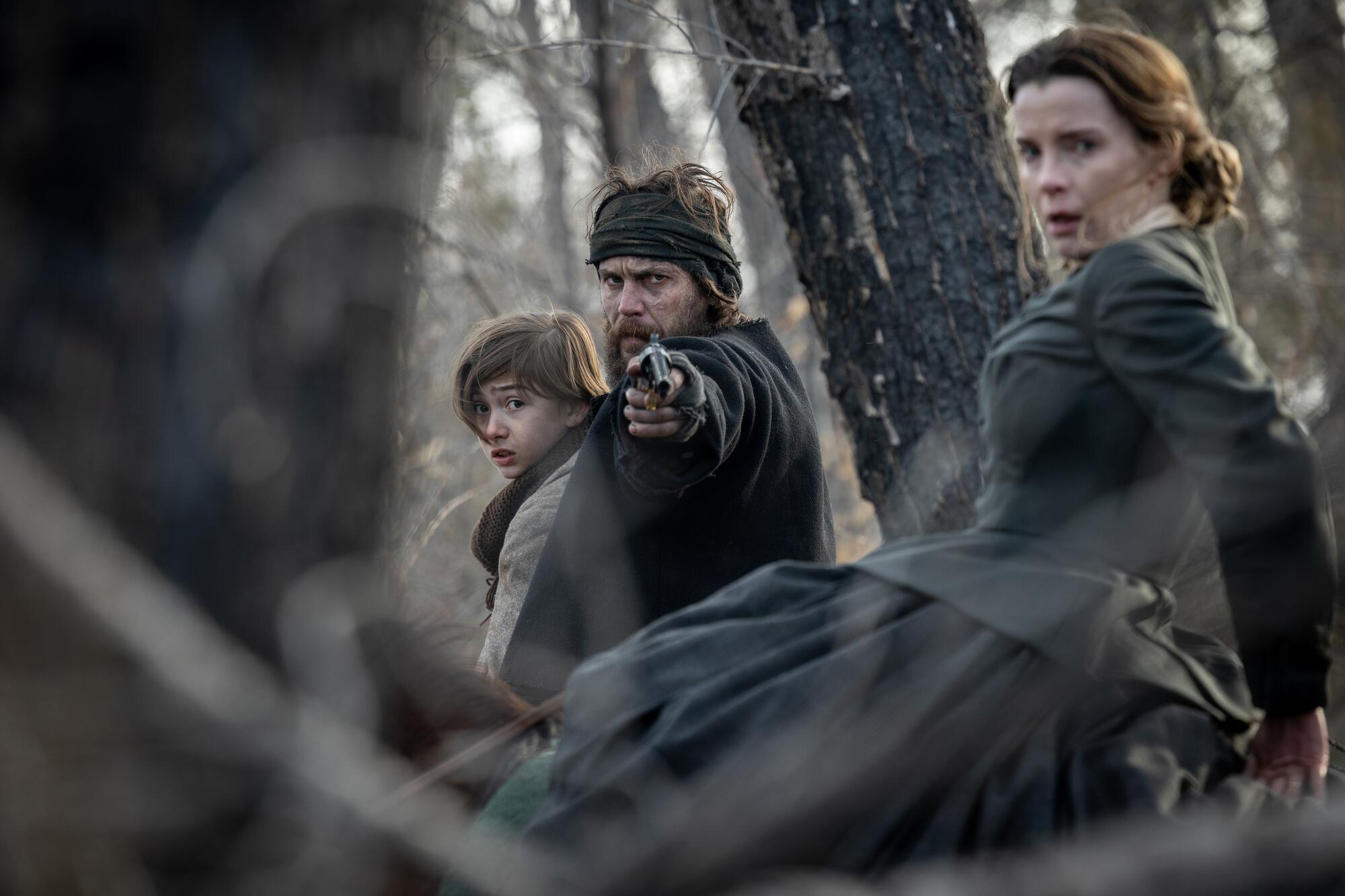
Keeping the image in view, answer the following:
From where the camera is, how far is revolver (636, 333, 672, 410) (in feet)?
7.61

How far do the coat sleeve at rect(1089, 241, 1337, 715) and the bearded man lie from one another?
973 mm

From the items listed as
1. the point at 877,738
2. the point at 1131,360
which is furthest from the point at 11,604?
the point at 1131,360

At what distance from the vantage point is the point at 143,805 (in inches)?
38.3

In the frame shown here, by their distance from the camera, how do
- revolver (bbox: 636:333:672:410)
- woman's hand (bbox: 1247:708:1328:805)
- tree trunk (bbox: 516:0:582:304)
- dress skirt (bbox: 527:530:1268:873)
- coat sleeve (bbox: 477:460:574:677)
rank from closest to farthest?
dress skirt (bbox: 527:530:1268:873), woman's hand (bbox: 1247:708:1328:805), revolver (bbox: 636:333:672:410), coat sleeve (bbox: 477:460:574:677), tree trunk (bbox: 516:0:582:304)

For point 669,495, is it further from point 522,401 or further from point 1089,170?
point 1089,170

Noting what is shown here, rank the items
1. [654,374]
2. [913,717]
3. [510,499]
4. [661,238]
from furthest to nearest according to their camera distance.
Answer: [510,499]
[661,238]
[654,374]
[913,717]

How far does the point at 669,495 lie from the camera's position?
2816 mm

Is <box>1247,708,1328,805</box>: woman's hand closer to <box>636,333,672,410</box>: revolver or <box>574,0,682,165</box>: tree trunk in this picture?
<box>636,333,672,410</box>: revolver

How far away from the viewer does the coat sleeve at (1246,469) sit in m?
1.71

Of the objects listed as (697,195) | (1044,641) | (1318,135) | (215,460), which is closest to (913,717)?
(1044,641)

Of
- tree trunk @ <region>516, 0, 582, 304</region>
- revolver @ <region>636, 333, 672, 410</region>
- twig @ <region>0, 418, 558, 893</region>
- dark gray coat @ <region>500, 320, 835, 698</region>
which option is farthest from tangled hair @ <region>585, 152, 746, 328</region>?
tree trunk @ <region>516, 0, 582, 304</region>

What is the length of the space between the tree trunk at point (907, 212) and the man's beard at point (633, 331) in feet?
2.68

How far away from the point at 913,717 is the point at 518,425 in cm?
185

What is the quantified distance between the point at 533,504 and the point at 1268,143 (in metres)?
9.99
